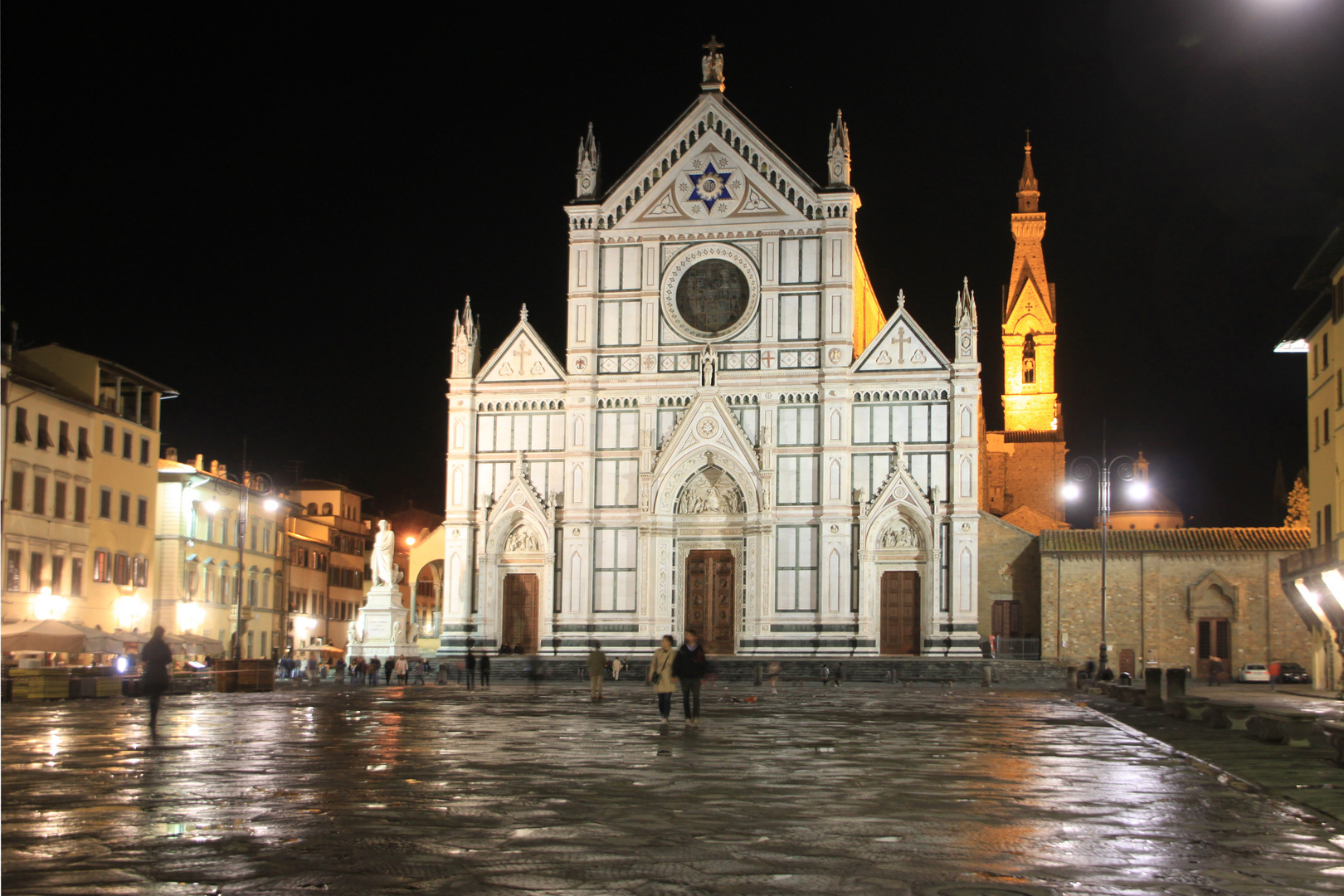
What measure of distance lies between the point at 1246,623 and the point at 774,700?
2513cm

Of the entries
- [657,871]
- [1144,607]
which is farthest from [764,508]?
[657,871]

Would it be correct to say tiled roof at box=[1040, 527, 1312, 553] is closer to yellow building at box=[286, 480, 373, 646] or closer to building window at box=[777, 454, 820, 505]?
building window at box=[777, 454, 820, 505]

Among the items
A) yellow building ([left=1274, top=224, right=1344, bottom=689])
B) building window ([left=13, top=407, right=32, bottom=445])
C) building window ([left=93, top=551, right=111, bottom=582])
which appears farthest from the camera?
building window ([left=93, top=551, right=111, bottom=582])

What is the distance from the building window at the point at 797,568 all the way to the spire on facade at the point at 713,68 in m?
16.7

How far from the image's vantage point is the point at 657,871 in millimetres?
8688

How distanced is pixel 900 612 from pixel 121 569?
1112 inches

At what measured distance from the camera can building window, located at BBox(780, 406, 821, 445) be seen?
2057 inches

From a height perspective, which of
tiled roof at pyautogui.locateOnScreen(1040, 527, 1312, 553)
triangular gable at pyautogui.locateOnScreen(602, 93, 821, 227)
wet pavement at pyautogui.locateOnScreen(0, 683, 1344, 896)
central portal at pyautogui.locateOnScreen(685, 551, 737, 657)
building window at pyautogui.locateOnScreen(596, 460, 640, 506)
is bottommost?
wet pavement at pyautogui.locateOnScreen(0, 683, 1344, 896)

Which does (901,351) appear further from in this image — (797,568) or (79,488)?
(79,488)

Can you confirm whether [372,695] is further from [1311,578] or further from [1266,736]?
[1311,578]

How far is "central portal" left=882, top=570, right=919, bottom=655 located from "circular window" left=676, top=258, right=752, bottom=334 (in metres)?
11.0

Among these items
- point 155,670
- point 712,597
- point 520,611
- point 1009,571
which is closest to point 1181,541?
point 1009,571

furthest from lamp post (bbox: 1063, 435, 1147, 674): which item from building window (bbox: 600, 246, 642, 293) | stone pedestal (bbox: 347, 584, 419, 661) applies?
stone pedestal (bbox: 347, 584, 419, 661)

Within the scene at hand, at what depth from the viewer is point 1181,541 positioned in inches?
2062
